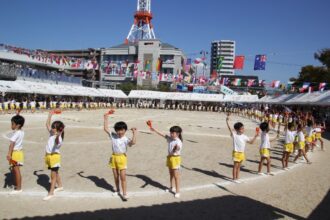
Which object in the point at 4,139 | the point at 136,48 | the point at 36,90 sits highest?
the point at 136,48

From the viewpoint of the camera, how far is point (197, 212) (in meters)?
5.43

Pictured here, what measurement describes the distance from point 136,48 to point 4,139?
100853 mm

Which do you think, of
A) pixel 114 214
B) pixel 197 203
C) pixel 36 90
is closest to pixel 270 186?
pixel 197 203

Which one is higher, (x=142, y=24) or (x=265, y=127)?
(x=142, y=24)

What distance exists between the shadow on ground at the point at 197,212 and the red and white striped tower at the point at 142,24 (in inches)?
4505

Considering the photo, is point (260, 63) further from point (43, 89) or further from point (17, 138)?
point (17, 138)

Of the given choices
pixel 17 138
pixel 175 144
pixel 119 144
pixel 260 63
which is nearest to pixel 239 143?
pixel 175 144

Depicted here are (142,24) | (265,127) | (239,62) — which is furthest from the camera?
(142,24)

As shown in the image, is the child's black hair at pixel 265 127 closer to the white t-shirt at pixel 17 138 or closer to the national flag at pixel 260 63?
the white t-shirt at pixel 17 138

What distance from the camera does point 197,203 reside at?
5.91m

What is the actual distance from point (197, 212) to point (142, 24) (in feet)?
400

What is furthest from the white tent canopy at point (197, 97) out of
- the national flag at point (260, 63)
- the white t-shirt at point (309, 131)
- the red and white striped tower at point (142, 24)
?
the red and white striped tower at point (142, 24)

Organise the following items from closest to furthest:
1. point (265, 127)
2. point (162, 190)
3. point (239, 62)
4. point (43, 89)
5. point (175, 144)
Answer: point (175, 144), point (162, 190), point (265, 127), point (239, 62), point (43, 89)

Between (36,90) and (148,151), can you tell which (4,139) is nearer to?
(148,151)
